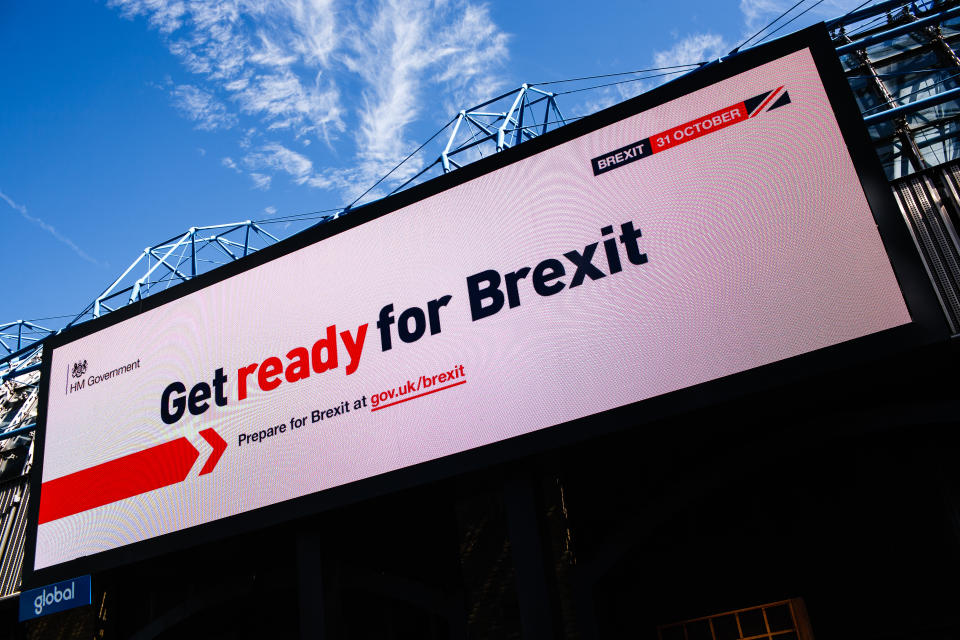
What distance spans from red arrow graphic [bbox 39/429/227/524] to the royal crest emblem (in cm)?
169

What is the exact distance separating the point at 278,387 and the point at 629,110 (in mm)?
5852

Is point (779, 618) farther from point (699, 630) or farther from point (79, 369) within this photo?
point (79, 369)

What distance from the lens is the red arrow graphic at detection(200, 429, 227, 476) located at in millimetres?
10469

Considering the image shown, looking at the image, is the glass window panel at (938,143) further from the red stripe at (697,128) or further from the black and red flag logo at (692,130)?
the red stripe at (697,128)

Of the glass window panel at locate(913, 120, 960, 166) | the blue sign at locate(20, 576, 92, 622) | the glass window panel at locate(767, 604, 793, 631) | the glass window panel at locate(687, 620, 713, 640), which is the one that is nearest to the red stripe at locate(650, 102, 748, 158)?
the glass window panel at locate(767, 604, 793, 631)

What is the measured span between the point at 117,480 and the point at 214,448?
1860mm

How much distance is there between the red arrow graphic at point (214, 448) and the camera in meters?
10.5

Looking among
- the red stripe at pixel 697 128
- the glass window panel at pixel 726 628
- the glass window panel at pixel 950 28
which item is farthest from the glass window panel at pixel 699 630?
the glass window panel at pixel 950 28

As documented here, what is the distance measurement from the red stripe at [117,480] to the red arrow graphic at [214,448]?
25 centimetres

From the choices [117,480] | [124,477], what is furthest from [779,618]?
[117,480]

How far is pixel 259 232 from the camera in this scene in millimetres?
18703

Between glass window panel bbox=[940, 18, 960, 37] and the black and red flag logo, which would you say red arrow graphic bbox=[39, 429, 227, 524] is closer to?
the black and red flag logo

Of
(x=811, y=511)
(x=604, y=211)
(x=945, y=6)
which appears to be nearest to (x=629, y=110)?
(x=604, y=211)

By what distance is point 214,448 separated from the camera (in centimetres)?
1059
